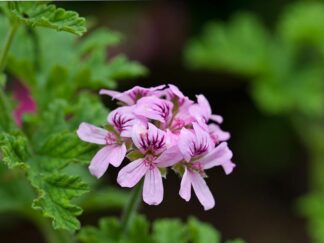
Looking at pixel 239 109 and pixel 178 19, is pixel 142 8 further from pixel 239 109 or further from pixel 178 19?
pixel 239 109

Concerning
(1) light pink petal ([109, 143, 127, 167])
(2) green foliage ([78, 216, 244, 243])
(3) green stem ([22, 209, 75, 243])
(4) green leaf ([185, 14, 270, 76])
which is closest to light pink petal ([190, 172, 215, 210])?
(1) light pink petal ([109, 143, 127, 167])

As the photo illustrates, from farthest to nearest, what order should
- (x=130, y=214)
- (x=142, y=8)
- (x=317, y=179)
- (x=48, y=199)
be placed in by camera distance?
1. (x=142, y=8)
2. (x=317, y=179)
3. (x=130, y=214)
4. (x=48, y=199)

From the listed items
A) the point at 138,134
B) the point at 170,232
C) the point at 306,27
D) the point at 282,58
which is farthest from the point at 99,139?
the point at 282,58

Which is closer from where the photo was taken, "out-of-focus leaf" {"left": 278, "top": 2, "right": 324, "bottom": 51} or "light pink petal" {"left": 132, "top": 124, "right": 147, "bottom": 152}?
"light pink petal" {"left": 132, "top": 124, "right": 147, "bottom": 152}

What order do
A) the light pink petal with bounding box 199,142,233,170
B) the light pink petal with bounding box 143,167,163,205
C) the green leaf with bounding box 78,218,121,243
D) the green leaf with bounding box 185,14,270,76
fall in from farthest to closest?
the green leaf with bounding box 185,14,270,76 → the green leaf with bounding box 78,218,121,243 → the light pink petal with bounding box 199,142,233,170 → the light pink petal with bounding box 143,167,163,205

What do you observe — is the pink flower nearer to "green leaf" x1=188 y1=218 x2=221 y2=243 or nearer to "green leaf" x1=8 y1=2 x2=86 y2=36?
"green leaf" x1=8 y1=2 x2=86 y2=36

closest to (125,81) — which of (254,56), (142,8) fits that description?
(142,8)
